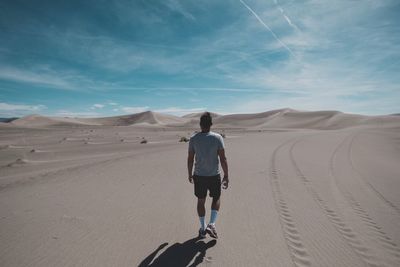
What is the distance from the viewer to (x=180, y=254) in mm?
3441

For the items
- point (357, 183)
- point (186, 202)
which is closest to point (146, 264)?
point (186, 202)

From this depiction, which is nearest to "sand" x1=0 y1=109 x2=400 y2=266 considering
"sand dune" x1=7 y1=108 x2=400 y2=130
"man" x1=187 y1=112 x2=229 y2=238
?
"man" x1=187 y1=112 x2=229 y2=238

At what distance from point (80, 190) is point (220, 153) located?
14.2ft

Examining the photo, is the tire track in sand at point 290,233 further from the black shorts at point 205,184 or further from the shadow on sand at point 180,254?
the black shorts at point 205,184

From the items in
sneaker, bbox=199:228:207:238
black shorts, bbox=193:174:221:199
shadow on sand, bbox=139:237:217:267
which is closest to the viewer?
shadow on sand, bbox=139:237:217:267

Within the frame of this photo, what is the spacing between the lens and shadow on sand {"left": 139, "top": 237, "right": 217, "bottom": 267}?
324 centimetres

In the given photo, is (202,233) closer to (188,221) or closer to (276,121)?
(188,221)

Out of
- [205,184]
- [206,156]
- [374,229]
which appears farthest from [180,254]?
[374,229]

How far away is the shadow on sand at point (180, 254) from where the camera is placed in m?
3.24

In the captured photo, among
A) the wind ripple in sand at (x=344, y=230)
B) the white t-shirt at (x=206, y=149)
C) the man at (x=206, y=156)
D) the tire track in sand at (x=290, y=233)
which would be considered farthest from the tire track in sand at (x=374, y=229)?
the white t-shirt at (x=206, y=149)

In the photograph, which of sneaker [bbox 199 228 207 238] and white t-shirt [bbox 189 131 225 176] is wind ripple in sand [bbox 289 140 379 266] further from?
white t-shirt [bbox 189 131 225 176]

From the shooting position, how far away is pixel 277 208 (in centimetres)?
515

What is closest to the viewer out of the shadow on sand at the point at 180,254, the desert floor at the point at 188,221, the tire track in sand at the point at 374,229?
the shadow on sand at the point at 180,254

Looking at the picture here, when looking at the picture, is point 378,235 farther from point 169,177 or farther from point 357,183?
point 169,177
